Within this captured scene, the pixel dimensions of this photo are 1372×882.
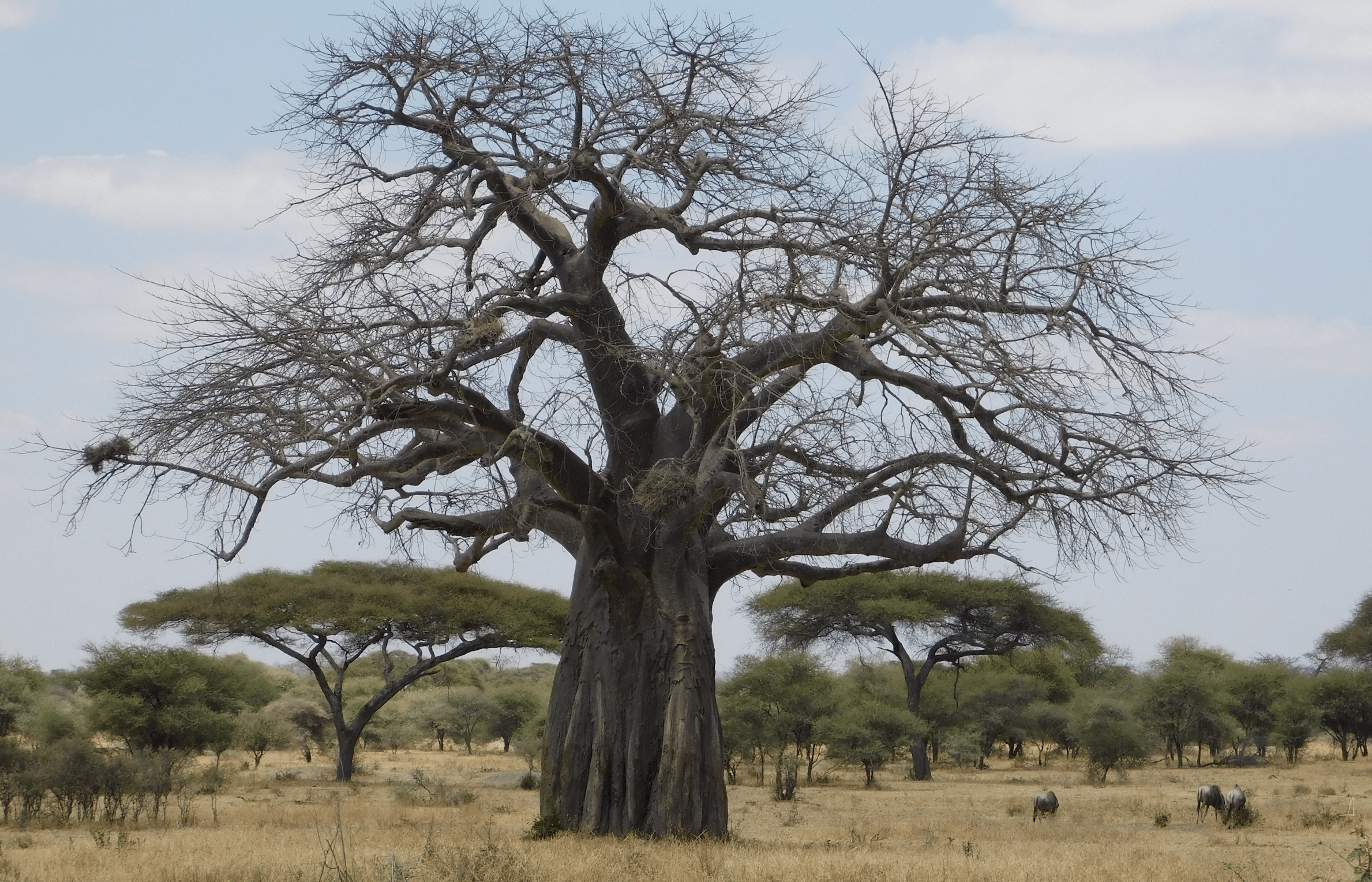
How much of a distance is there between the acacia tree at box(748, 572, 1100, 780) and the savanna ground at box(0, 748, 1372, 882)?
4.47 meters

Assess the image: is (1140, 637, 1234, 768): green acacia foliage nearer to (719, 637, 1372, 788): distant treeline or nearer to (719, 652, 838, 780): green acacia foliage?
(719, 637, 1372, 788): distant treeline

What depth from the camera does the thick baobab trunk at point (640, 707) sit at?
10336 millimetres

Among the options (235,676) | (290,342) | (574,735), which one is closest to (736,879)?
(574,735)

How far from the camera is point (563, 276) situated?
35.6 ft

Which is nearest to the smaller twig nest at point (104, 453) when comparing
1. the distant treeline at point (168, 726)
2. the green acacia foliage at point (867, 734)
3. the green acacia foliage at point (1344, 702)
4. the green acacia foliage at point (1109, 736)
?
the distant treeline at point (168, 726)

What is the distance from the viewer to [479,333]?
909 centimetres

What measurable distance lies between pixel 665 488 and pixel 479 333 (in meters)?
1.98

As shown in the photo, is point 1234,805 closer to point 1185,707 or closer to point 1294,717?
point 1185,707

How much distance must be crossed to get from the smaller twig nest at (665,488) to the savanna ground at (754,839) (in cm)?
265

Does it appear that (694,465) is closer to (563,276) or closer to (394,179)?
(563,276)

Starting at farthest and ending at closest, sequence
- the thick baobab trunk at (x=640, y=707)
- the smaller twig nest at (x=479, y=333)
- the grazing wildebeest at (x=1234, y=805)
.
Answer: the grazing wildebeest at (x=1234, y=805), the thick baobab trunk at (x=640, y=707), the smaller twig nest at (x=479, y=333)

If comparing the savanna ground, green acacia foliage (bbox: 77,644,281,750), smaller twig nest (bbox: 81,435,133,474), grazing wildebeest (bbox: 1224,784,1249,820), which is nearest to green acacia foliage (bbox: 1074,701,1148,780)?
the savanna ground

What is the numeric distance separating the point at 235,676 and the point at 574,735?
1436 centimetres

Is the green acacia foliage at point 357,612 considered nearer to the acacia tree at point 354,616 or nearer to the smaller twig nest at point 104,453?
the acacia tree at point 354,616
